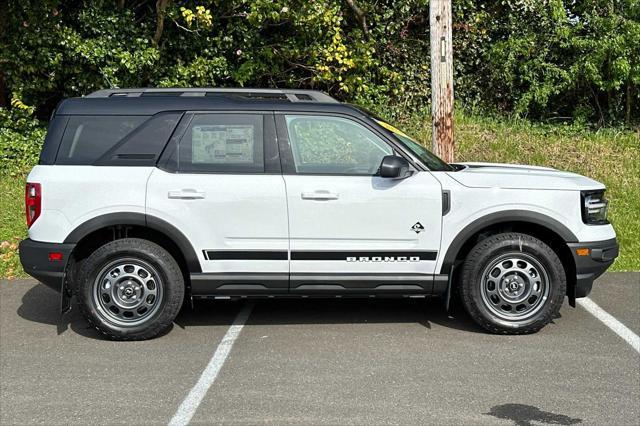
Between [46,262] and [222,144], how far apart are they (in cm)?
Answer: 165

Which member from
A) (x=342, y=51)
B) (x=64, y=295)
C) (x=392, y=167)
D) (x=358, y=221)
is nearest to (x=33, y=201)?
(x=64, y=295)

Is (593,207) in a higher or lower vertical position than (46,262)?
higher

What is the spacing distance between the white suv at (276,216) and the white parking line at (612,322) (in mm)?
467

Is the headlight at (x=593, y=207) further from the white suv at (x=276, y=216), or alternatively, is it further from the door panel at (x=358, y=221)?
the door panel at (x=358, y=221)

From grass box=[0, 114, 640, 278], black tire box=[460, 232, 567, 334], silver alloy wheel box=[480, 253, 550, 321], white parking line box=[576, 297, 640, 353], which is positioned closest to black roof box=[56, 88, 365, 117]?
black tire box=[460, 232, 567, 334]

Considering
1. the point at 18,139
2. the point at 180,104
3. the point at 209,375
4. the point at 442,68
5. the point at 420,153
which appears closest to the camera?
the point at 209,375

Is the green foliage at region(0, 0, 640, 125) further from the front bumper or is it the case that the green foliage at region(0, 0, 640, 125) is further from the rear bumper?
the front bumper

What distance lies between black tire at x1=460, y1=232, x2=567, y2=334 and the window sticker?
198cm

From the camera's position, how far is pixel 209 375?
5.17 metres

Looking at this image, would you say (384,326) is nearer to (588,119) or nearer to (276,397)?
(276,397)

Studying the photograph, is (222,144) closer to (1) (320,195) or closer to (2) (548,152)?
Answer: (1) (320,195)

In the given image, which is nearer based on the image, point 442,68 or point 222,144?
point 222,144

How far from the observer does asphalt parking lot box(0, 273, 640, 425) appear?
4.51 meters

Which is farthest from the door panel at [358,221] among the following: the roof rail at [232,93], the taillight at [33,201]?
the taillight at [33,201]
